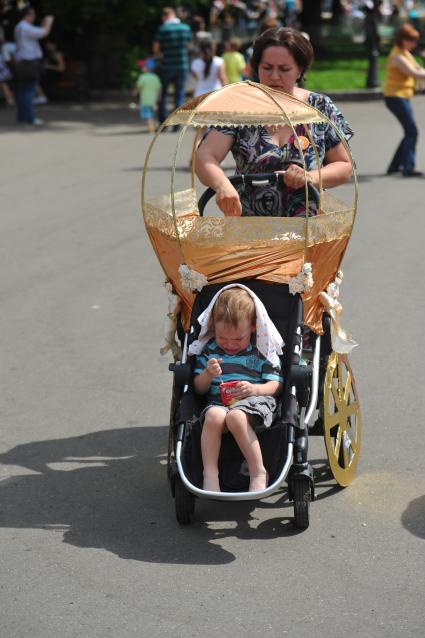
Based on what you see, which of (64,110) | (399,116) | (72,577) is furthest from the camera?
(64,110)

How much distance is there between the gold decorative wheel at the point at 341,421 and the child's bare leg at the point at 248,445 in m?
0.47

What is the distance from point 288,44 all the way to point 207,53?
12.8m

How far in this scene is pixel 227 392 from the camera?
5102mm

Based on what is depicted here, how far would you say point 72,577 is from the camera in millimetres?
4676

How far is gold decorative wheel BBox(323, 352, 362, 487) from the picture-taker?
17.7 feet

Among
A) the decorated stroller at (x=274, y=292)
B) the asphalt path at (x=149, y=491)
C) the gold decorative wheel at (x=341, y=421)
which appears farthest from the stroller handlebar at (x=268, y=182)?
the asphalt path at (x=149, y=491)

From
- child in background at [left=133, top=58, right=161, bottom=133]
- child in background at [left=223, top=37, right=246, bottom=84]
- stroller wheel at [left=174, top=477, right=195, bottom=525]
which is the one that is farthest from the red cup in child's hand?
child in background at [left=133, top=58, right=161, bottom=133]

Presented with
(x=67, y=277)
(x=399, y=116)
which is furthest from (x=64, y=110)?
(x=67, y=277)

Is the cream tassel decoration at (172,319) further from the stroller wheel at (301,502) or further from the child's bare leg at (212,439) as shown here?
the stroller wheel at (301,502)

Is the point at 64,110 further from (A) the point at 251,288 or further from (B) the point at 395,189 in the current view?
(A) the point at 251,288

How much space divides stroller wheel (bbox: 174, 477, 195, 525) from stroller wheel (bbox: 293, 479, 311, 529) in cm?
43

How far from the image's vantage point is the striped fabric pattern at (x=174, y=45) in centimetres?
2092

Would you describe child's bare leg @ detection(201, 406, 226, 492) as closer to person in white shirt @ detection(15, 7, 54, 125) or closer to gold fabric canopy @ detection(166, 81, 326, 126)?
gold fabric canopy @ detection(166, 81, 326, 126)

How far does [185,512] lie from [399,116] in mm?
10992
